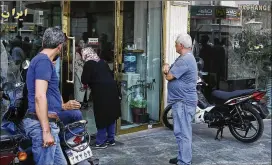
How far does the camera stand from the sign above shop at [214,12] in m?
8.23

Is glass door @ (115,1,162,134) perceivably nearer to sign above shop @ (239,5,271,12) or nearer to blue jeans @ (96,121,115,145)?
blue jeans @ (96,121,115,145)

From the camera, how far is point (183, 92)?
17.1ft

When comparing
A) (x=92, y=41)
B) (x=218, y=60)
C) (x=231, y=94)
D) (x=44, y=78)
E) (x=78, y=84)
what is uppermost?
(x=92, y=41)

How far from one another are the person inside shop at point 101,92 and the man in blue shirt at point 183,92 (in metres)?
1.14

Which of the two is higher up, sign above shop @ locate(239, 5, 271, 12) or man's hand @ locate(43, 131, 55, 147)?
sign above shop @ locate(239, 5, 271, 12)

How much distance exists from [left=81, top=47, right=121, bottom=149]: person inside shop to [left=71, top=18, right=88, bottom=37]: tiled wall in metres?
0.86

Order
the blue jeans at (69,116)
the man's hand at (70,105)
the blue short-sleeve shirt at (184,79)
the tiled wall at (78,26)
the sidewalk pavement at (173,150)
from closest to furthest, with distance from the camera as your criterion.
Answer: the man's hand at (70,105), the blue jeans at (69,116), the blue short-sleeve shirt at (184,79), the sidewalk pavement at (173,150), the tiled wall at (78,26)

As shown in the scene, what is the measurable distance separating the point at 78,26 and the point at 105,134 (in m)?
1.96

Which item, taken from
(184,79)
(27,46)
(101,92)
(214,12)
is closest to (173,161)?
(184,79)

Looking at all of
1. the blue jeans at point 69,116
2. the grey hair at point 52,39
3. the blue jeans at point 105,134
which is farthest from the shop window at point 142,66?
the grey hair at point 52,39

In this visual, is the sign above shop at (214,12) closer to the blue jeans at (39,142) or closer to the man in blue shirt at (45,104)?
the man in blue shirt at (45,104)

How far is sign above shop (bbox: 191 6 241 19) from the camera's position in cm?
823

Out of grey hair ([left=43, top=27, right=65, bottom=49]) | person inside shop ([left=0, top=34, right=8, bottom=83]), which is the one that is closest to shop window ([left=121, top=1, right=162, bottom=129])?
person inside shop ([left=0, top=34, right=8, bottom=83])

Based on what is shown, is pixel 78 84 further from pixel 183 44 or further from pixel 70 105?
pixel 70 105
